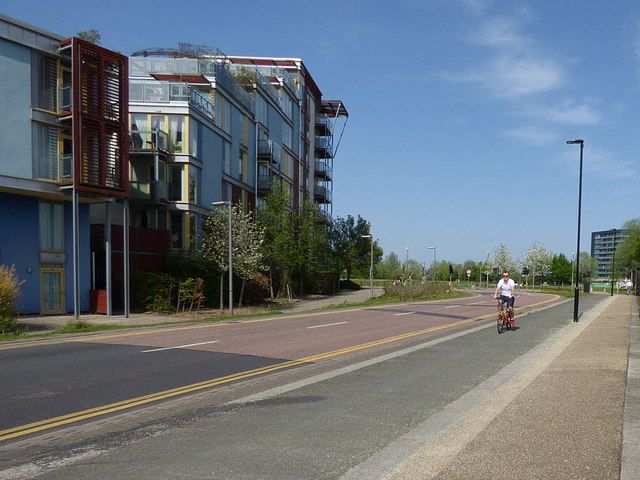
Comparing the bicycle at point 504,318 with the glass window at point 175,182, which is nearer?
the bicycle at point 504,318

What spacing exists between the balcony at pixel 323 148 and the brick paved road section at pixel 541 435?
5424cm

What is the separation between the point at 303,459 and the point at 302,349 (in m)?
7.23

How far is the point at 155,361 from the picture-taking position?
9.88 metres

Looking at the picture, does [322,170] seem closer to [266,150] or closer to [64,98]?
[266,150]

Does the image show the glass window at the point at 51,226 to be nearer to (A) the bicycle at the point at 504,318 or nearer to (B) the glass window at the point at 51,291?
(B) the glass window at the point at 51,291

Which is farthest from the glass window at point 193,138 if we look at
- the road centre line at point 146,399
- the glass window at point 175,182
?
the road centre line at point 146,399

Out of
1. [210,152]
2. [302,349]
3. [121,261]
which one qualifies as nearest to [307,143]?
[210,152]

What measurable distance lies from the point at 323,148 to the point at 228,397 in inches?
2200

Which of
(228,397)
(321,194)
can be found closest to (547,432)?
(228,397)

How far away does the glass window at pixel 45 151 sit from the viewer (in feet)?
69.9

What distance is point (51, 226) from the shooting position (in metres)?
23.0

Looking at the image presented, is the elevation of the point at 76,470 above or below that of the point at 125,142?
below

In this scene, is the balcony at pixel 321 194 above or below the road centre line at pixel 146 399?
above

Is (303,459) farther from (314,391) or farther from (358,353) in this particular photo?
(358,353)
